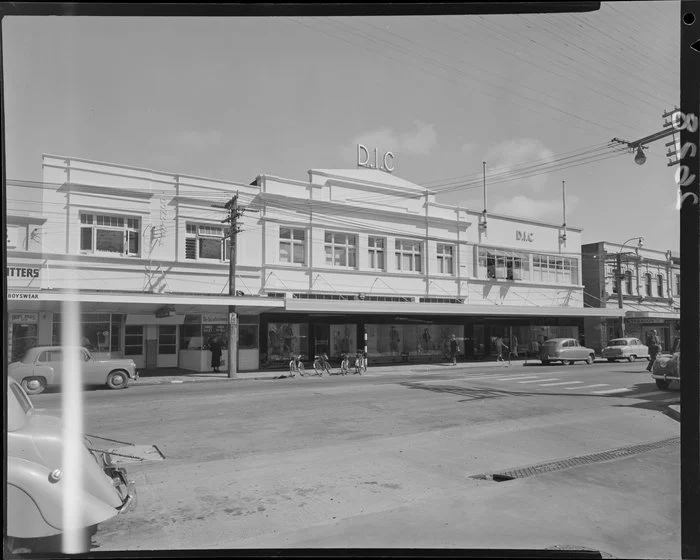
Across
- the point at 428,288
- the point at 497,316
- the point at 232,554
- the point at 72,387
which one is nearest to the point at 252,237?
the point at 428,288

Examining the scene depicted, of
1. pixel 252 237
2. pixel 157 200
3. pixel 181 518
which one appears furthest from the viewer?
pixel 252 237

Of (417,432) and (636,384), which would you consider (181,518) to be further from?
(636,384)

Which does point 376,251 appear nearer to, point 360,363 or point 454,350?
point 454,350

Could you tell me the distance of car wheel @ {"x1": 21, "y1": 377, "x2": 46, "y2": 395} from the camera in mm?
4876

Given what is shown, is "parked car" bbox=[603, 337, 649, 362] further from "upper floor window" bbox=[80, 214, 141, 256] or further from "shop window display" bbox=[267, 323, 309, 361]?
"upper floor window" bbox=[80, 214, 141, 256]

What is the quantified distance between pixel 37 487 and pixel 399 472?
4542 millimetres

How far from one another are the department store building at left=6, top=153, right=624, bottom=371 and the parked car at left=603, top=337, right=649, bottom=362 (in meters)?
2.00

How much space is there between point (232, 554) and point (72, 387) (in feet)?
11.1

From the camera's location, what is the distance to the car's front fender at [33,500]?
3966 mm

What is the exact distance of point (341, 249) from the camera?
28.9 metres

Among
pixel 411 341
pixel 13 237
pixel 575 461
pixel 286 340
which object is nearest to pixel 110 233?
pixel 286 340

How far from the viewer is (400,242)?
30.8m

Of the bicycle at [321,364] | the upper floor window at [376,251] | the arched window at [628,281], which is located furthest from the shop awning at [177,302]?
the arched window at [628,281]

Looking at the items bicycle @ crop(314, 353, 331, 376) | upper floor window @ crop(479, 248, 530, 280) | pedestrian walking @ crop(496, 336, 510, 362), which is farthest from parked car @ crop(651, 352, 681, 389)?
bicycle @ crop(314, 353, 331, 376)
